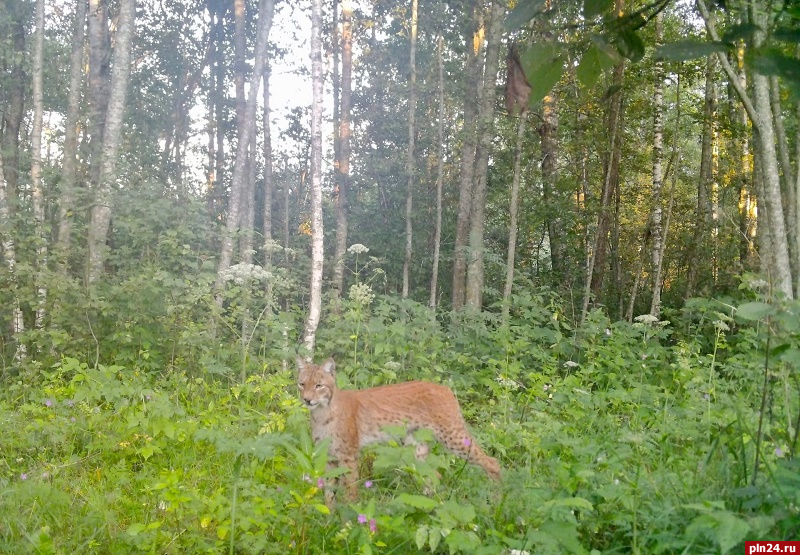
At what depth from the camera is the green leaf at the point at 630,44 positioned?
1.71 meters

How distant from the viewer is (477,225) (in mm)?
13758

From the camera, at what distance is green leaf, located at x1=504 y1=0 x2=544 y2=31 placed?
1619mm

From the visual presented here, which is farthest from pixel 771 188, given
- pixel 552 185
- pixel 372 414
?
pixel 552 185

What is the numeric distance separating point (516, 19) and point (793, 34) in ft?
2.19

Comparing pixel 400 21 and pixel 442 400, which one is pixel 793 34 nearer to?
pixel 442 400

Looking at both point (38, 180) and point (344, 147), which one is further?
point (344, 147)

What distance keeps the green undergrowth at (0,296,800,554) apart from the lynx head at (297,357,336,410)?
324 mm

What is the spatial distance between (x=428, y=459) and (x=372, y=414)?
Answer: 203 centimetres

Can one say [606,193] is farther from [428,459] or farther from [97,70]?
[97,70]

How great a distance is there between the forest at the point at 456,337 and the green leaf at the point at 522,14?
0.01m

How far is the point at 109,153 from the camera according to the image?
10.5 meters

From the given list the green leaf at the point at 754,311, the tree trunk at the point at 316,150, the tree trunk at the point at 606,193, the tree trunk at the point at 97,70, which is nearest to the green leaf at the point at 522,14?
the green leaf at the point at 754,311

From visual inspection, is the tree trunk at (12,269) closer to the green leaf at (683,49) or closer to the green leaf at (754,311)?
the green leaf at (754,311)

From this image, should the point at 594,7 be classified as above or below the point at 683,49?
above
